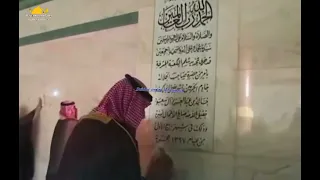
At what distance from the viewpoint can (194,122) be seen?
0.81 meters

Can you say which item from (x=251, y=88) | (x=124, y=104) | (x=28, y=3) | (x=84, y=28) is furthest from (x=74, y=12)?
(x=251, y=88)

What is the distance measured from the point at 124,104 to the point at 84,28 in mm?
274

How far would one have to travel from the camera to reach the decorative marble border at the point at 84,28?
952 millimetres

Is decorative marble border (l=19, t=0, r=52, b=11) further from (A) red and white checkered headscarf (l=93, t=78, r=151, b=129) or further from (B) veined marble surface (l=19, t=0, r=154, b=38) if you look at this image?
(A) red and white checkered headscarf (l=93, t=78, r=151, b=129)

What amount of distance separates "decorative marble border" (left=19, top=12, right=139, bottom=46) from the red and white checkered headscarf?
0.15 m

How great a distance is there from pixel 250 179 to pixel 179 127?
0.18m

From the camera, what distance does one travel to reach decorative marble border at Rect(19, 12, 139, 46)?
0.95 m

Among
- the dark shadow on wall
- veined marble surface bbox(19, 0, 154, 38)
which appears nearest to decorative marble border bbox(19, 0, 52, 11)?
veined marble surface bbox(19, 0, 154, 38)

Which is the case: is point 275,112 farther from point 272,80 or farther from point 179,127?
point 179,127

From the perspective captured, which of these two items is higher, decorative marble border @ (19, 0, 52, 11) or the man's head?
decorative marble border @ (19, 0, 52, 11)

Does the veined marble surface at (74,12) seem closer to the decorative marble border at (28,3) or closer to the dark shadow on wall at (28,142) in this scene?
the decorative marble border at (28,3)

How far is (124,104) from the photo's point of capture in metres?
0.91

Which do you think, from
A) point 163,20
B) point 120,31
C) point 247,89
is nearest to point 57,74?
point 120,31

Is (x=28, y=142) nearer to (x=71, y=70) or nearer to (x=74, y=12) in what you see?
(x=71, y=70)
